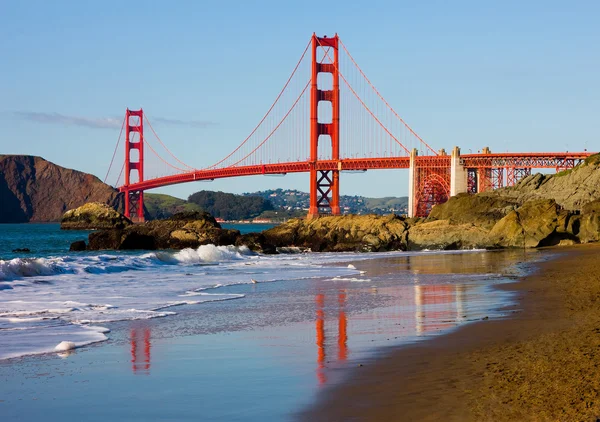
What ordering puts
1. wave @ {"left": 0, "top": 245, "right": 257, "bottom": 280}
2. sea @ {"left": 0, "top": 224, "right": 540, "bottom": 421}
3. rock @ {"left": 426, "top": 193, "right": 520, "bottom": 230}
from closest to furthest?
1. sea @ {"left": 0, "top": 224, "right": 540, "bottom": 421}
2. wave @ {"left": 0, "top": 245, "right": 257, "bottom": 280}
3. rock @ {"left": 426, "top": 193, "right": 520, "bottom": 230}

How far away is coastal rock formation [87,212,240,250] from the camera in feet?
130

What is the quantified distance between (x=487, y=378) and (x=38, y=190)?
15516cm

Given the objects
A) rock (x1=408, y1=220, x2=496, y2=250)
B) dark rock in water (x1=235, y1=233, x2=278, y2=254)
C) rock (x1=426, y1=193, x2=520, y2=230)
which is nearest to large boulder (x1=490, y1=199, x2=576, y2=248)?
rock (x1=408, y1=220, x2=496, y2=250)

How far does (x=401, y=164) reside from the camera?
213ft

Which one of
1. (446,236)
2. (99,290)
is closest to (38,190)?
(446,236)

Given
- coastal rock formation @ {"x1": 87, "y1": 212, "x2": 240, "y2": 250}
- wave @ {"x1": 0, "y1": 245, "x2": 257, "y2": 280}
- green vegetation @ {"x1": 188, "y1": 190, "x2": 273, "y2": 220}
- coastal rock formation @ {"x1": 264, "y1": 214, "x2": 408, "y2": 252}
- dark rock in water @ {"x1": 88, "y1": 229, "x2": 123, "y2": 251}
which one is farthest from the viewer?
green vegetation @ {"x1": 188, "y1": 190, "x2": 273, "y2": 220}

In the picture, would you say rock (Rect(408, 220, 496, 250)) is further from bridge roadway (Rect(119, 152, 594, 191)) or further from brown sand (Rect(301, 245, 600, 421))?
brown sand (Rect(301, 245, 600, 421))

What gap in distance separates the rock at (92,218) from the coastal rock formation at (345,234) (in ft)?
173

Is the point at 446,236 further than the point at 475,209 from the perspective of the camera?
No

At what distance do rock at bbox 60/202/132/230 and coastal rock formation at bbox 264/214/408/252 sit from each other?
173ft

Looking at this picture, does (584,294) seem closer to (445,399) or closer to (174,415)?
(445,399)

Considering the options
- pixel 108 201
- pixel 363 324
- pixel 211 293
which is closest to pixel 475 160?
pixel 211 293

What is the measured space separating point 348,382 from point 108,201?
136 meters

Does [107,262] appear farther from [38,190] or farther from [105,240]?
[38,190]
